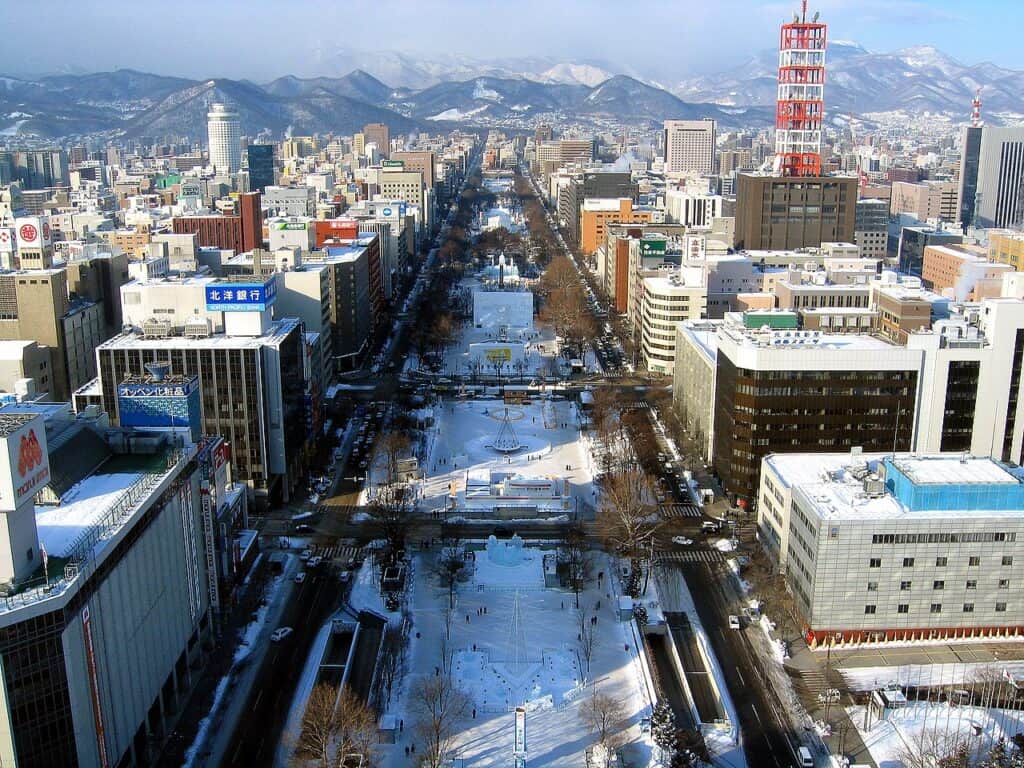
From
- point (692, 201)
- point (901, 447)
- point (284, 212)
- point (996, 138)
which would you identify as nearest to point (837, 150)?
point (996, 138)

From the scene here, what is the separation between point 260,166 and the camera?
12550 centimetres

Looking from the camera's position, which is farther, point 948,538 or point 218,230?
point 218,230

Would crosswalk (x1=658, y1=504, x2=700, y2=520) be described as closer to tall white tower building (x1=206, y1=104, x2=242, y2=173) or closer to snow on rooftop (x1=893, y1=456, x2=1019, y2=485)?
snow on rooftop (x1=893, y1=456, x2=1019, y2=485)

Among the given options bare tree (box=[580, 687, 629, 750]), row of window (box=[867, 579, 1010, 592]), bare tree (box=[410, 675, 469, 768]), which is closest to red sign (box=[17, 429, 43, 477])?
bare tree (box=[410, 675, 469, 768])

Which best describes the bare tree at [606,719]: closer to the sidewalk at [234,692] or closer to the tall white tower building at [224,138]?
the sidewalk at [234,692]

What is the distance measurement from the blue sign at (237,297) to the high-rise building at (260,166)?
96.9m

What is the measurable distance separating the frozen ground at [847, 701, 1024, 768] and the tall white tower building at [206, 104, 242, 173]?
160239mm

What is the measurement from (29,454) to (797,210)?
53982 mm

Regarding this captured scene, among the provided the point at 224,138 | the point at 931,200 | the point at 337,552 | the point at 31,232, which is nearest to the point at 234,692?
the point at 337,552

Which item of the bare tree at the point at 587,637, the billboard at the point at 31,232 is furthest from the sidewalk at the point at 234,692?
the billboard at the point at 31,232

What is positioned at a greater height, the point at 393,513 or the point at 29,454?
the point at 29,454

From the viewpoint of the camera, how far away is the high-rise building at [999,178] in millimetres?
96250

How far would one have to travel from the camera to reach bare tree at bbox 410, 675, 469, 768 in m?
19.2

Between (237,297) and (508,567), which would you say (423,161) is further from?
(508,567)
